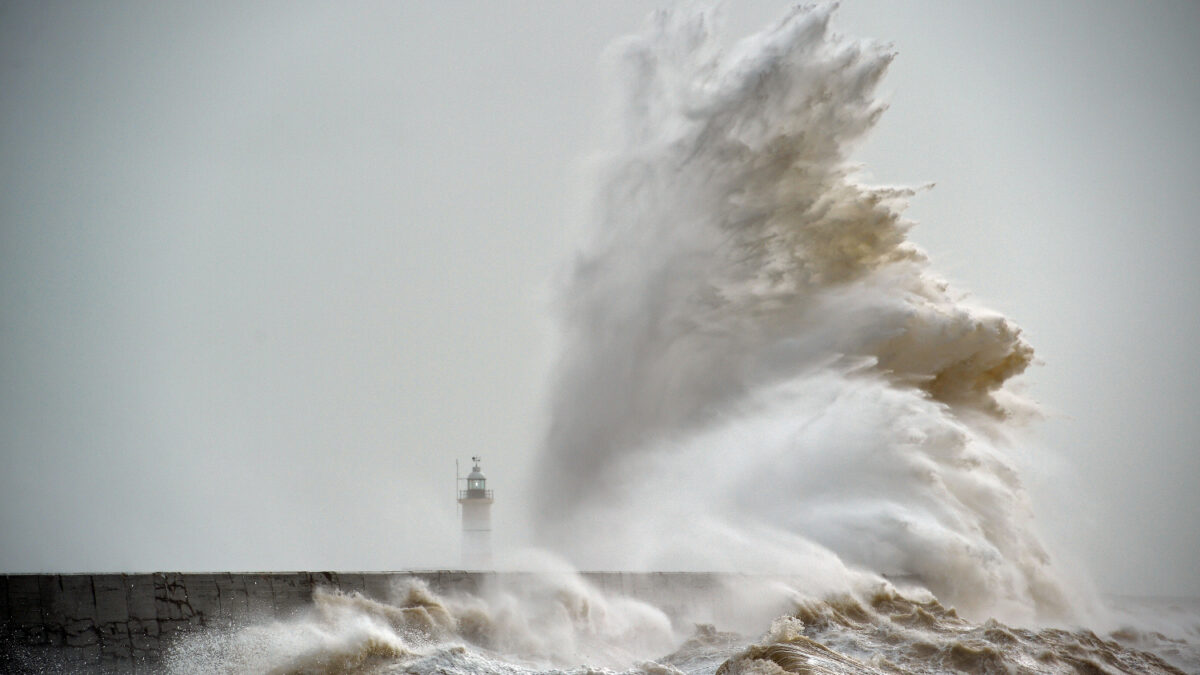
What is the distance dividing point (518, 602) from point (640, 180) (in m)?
11.3

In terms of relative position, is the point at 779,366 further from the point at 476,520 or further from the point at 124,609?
the point at 124,609

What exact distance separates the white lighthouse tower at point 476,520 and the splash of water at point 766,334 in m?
6.29

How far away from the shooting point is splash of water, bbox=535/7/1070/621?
17875 millimetres

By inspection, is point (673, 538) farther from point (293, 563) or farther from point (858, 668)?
point (293, 563)

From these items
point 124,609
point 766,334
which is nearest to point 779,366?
point 766,334

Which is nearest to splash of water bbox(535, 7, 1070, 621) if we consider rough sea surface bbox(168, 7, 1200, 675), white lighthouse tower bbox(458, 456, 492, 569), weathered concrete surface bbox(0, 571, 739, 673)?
rough sea surface bbox(168, 7, 1200, 675)

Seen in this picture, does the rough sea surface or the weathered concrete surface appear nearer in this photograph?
the weathered concrete surface

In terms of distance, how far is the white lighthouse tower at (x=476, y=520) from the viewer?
25.3m

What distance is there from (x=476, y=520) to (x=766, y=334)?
31.7ft

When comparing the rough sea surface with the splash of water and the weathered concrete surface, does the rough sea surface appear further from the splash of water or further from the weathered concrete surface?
the weathered concrete surface

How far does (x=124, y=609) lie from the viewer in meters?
7.42

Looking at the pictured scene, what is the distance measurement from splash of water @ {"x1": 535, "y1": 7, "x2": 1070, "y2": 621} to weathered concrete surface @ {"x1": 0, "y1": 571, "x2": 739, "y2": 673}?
9271mm

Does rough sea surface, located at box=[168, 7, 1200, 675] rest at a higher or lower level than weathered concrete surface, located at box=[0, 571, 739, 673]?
higher

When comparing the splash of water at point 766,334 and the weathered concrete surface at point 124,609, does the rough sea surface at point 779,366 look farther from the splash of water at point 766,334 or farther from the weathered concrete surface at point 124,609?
the weathered concrete surface at point 124,609
